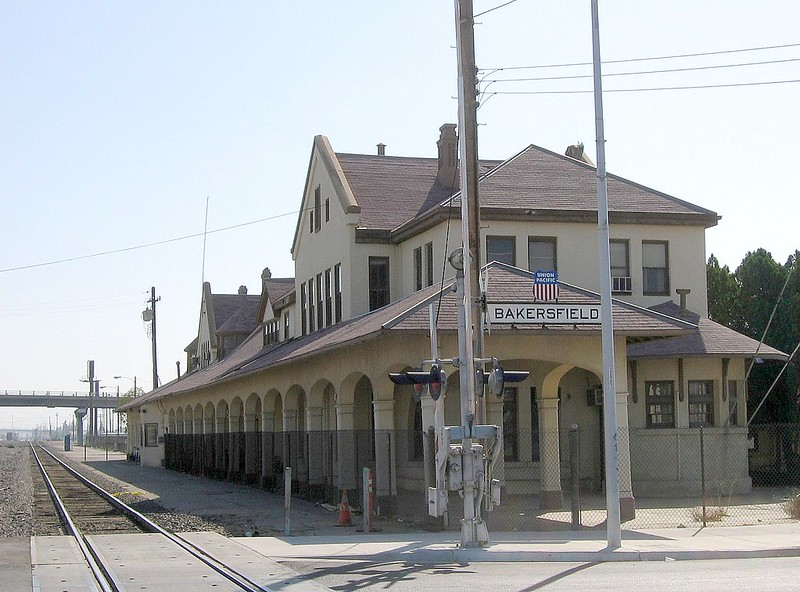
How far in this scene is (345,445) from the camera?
2488 cm

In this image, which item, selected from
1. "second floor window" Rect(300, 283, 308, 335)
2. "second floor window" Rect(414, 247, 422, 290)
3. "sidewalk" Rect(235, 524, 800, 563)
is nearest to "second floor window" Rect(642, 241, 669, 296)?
"second floor window" Rect(414, 247, 422, 290)

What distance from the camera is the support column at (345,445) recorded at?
78.7ft

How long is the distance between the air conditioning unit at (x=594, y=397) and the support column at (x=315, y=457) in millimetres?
6851

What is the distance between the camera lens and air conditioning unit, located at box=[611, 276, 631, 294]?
28.5m

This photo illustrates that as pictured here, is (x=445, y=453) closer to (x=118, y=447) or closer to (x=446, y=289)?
(x=446, y=289)

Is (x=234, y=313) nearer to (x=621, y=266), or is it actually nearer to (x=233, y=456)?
(x=233, y=456)

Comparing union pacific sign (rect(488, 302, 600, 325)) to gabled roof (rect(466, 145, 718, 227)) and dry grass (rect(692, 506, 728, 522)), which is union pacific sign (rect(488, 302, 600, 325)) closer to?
dry grass (rect(692, 506, 728, 522))

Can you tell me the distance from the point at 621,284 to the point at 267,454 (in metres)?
12.4

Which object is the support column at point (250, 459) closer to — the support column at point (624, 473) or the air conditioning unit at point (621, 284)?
the air conditioning unit at point (621, 284)

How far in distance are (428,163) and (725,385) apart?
40.9ft

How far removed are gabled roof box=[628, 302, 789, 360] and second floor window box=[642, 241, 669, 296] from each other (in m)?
0.95

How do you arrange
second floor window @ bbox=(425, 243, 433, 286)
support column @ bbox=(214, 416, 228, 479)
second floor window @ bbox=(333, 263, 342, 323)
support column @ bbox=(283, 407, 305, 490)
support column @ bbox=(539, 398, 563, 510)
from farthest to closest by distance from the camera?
support column @ bbox=(214, 416, 228, 479) < second floor window @ bbox=(333, 263, 342, 323) < support column @ bbox=(283, 407, 305, 490) < second floor window @ bbox=(425, 243, 433, 286) < support column @ bbox=(539, 398, 563, 510)

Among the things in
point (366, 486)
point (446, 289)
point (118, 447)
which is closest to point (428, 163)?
point (446, 289)

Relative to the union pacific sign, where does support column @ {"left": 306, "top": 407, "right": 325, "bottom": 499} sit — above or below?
below
